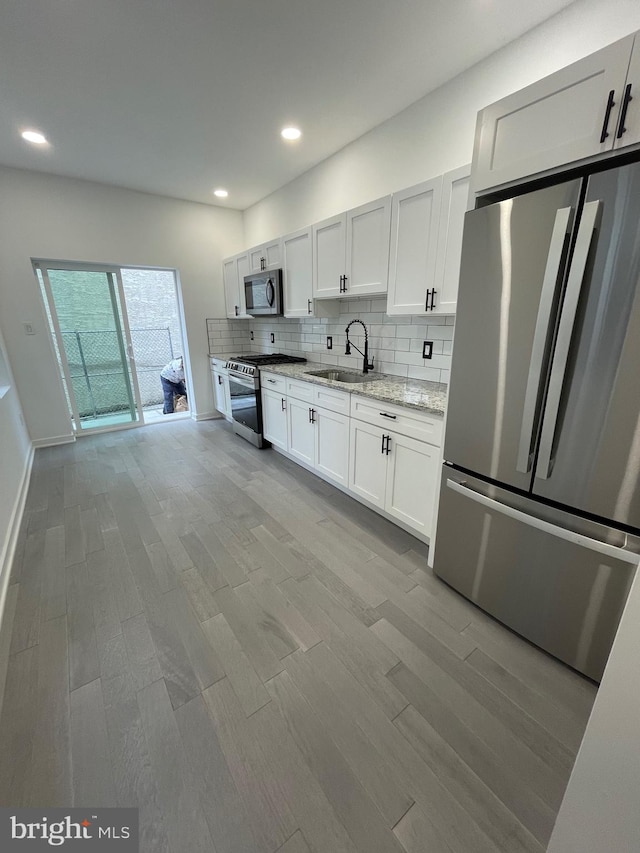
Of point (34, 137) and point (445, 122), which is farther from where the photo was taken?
point (34, 137)

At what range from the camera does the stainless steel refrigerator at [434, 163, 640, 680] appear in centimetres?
114

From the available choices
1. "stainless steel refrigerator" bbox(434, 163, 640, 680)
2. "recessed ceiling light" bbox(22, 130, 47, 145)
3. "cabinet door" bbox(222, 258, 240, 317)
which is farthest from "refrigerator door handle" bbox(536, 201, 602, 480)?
"cabinet door" bbox(222, 258, 240, 317)

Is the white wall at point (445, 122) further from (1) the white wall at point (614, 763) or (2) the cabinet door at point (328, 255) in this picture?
(1) the white wall at point (614, 763)

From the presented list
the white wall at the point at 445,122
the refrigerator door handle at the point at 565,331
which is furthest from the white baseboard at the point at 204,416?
the refrigerator door handle at the point at 565,331

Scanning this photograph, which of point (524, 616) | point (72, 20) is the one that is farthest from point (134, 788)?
point (72, 20)

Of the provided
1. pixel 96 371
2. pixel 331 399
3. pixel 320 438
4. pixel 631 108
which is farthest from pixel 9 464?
pixel 631 108

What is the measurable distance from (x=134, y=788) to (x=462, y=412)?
1848 mm

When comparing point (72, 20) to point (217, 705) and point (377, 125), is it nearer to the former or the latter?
point (377, 125)

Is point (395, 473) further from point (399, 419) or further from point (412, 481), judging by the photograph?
point (399, 419)

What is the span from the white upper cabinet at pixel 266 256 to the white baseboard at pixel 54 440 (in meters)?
3.04

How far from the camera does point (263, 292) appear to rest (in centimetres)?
378

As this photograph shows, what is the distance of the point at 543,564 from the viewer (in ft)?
4.69

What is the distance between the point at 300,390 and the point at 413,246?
4.74 ft

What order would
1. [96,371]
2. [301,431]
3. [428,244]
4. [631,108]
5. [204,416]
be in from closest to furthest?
[631,108] → [428,244] → [301,431] → [96,371] → [204,416]
